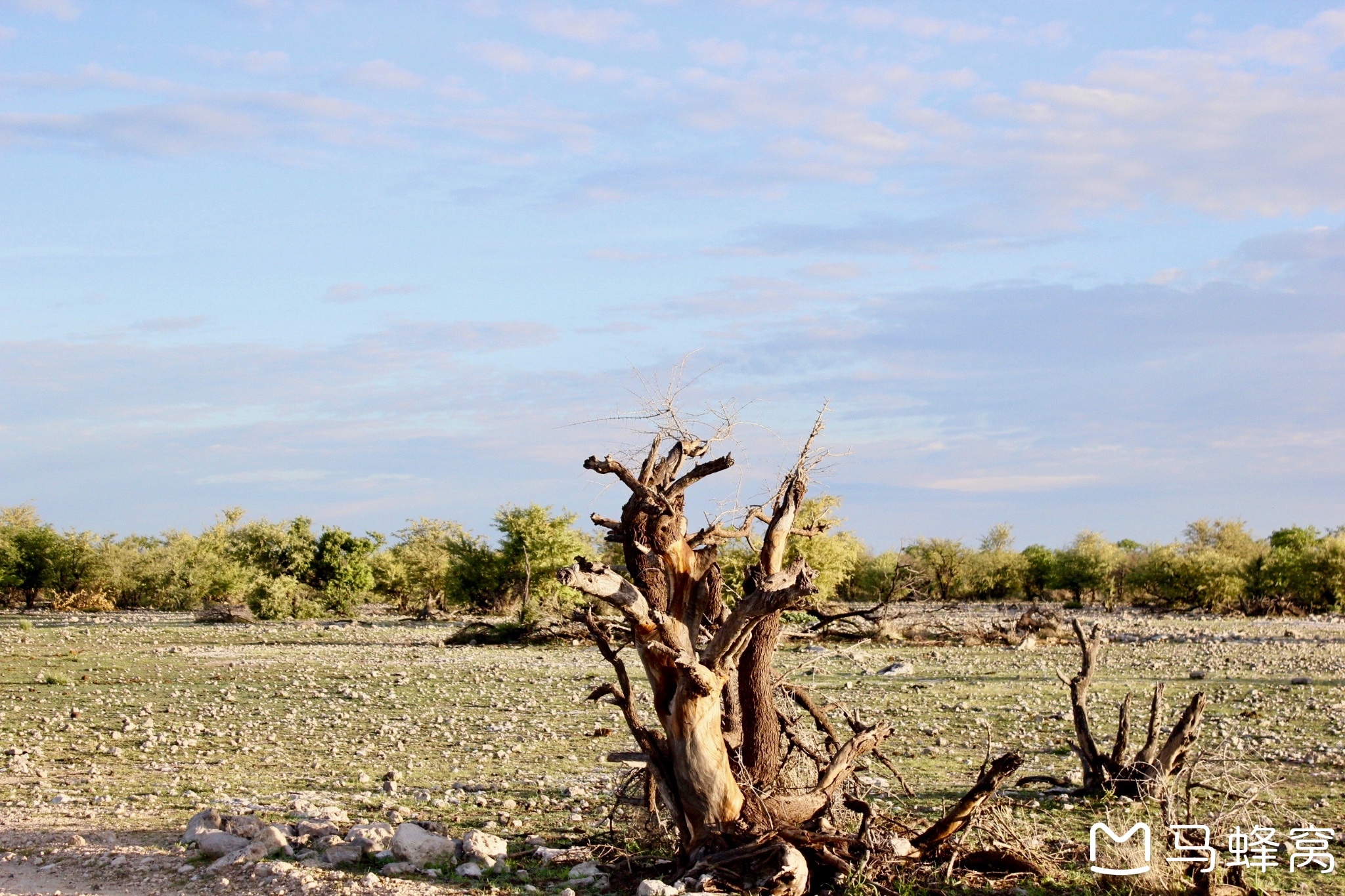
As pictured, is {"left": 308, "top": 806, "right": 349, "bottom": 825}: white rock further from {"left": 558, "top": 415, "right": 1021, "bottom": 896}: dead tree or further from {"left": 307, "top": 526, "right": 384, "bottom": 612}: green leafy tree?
{"left": 307, "top": 526, "right": 384, "bottom": 612}: green leafy tree

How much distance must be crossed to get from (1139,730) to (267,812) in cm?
1129

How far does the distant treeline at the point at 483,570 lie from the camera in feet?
136

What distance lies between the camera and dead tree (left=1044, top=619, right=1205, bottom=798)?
1100 cm

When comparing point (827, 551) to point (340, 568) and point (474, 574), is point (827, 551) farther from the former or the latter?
point (340, 568)

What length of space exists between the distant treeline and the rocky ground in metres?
10.8

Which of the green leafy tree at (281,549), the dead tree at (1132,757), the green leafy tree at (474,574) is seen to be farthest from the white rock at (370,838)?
the green leafy tree at (281,549)

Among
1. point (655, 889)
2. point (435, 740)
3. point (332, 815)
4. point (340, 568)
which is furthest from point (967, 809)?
point (340, 568)

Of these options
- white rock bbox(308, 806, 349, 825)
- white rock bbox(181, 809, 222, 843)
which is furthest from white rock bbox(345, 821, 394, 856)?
white rock bbox(181, 809, 222, 843)

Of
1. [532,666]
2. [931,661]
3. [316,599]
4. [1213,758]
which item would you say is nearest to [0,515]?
[316,599]

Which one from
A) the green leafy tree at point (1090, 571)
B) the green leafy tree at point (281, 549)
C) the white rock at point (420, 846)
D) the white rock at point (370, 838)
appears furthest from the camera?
the green leafy tree at point (1090, 571)

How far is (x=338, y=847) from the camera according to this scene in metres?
9.23

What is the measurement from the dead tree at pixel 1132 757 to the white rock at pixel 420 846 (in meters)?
5.24

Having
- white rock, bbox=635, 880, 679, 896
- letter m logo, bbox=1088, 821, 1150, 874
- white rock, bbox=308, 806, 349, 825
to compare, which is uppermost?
letter m logo, bbox=1088, 821, 1150, 874

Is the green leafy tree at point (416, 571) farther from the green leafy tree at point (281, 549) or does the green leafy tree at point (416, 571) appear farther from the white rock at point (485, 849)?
the white rock at point (485, 849)
